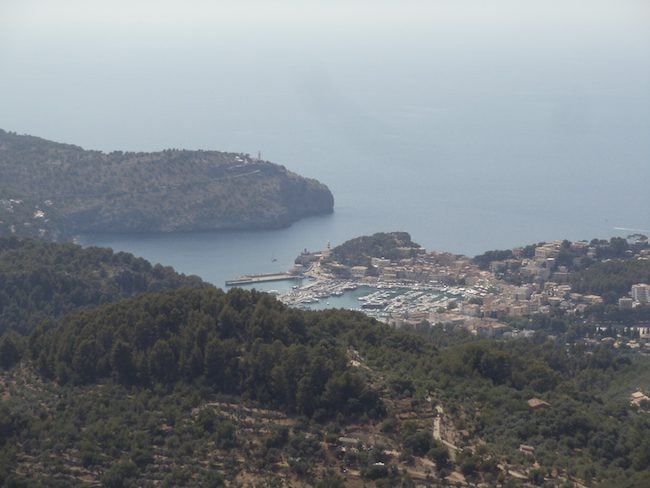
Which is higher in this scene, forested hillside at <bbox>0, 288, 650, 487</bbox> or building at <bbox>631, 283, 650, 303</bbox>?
building at <bbox>631, 283, 650, 303</bbox>

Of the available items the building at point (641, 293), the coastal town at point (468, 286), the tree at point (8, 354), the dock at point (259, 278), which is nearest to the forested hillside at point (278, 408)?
the tree at point (8, 354)

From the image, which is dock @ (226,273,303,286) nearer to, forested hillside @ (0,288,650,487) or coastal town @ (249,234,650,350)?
coastal town @ (249,234,650,350)

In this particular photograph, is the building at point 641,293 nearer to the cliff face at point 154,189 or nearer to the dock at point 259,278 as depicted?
the dock at point 259,278

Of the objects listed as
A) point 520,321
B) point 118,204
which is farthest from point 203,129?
point 520,321

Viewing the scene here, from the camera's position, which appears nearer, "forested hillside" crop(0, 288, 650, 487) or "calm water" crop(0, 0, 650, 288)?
"forested hillside" crop(0, 288, 650, 487)

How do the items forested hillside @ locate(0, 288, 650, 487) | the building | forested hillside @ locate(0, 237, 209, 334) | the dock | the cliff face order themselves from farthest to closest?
the cliff face, the dock, the building, forested hillside @ locate(0, 237, 209, 334), forested hillside @ locate(0, 288, 650, 487)

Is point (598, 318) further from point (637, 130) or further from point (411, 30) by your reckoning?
point (411, 30)

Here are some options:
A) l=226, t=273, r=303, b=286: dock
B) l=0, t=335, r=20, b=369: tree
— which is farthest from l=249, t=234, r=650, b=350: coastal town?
l=0, t=335, r=20, b=369: tree

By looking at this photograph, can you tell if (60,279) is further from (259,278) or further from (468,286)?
(468,286)
